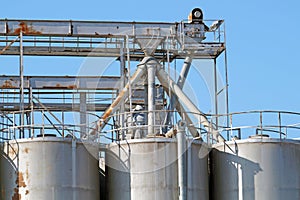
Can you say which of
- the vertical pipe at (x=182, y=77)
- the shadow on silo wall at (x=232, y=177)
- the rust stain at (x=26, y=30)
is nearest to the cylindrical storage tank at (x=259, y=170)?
the shadow on silo wall at (x=232, y=177)

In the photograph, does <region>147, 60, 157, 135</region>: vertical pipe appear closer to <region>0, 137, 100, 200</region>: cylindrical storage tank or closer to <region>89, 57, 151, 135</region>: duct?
<region>89, 57, 151, 135</region>: duct

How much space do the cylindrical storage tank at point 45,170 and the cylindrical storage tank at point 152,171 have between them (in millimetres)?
1515

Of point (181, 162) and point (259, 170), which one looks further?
point (259, 170)

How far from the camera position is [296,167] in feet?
161

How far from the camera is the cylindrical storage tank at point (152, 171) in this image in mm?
47594

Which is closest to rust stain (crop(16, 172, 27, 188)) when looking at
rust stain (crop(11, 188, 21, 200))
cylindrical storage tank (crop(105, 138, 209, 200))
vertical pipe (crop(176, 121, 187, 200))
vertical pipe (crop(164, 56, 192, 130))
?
rust stain (crop(11, 188, 21, 200))

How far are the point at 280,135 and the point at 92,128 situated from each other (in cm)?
905

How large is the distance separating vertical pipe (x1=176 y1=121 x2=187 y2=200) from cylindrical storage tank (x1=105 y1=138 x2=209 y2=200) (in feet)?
0.77

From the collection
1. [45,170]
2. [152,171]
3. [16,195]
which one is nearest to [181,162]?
[152,171]

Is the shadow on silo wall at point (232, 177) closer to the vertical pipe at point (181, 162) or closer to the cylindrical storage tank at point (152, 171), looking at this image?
the cylindrical storage tank at point (152, 171)

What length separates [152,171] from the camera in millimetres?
47688

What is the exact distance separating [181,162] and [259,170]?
3.69 metres

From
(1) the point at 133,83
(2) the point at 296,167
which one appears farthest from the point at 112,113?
(2) the point at 296,167

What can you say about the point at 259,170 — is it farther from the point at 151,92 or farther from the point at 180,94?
the point at 151,92
